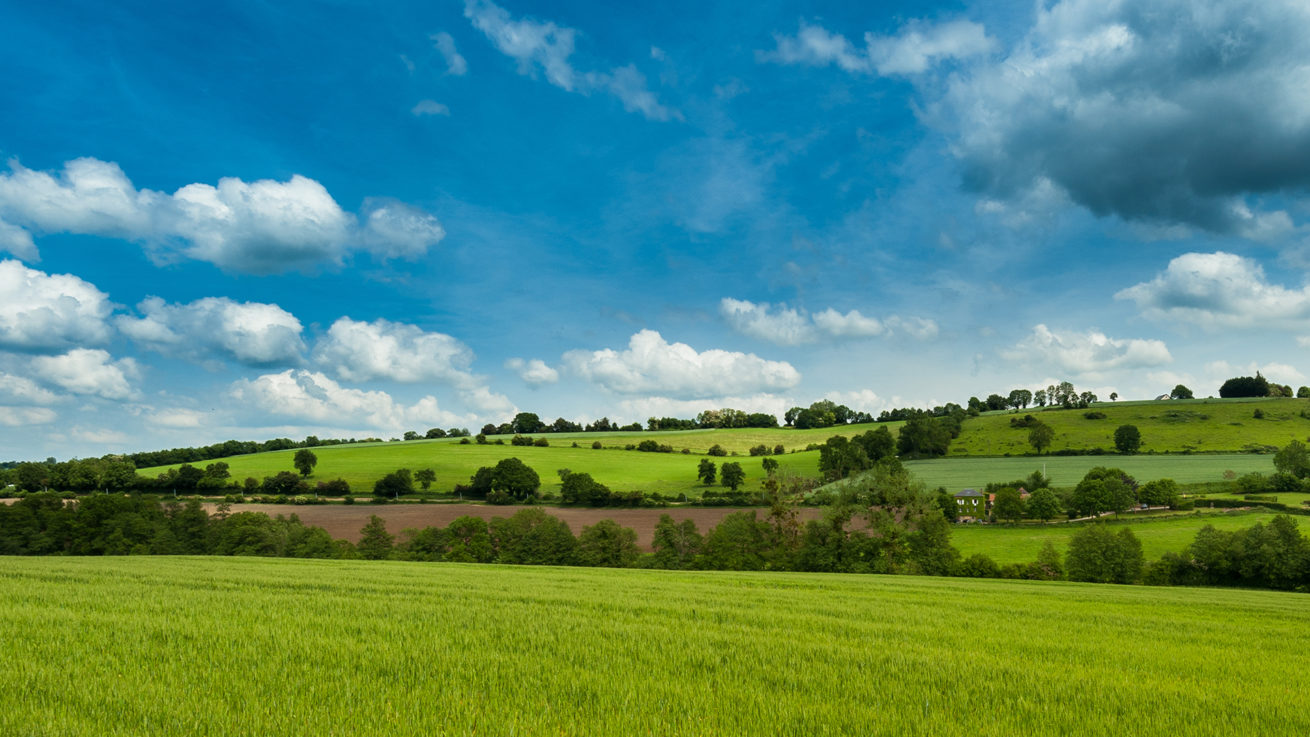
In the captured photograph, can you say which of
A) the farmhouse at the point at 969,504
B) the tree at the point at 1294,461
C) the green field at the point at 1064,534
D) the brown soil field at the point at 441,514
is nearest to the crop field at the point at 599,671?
the brown soil field at the point at 441,514

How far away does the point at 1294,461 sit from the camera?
279 ft

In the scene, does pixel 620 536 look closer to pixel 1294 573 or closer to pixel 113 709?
pixel 113 709

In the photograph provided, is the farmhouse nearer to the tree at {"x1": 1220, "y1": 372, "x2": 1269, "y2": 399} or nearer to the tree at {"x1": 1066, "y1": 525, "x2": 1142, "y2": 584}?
the tree at {"x1": 1066, "y1": 525, "x2": 1142, "y2": 584}

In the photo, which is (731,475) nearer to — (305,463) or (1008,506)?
(1008,506)

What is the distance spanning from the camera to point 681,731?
4531 millimetres

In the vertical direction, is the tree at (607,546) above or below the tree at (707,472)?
below

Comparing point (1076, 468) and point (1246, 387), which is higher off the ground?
point (1246, 387)

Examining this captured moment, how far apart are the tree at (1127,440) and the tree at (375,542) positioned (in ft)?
413

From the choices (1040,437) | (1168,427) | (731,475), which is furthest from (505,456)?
(1168,427)

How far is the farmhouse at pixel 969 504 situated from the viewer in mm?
83062

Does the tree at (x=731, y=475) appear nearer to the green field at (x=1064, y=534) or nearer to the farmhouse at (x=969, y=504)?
the farmhouse at (x=969, y=504)

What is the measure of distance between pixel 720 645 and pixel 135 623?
785cm

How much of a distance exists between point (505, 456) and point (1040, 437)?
10363 centimetres

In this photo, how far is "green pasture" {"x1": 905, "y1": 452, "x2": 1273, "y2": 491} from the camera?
296 feet
